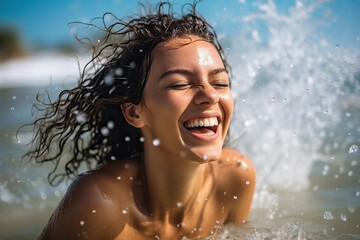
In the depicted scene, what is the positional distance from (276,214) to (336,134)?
202 centimetres

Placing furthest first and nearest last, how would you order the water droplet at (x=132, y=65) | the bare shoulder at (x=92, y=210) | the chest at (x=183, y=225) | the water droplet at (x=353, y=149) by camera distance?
the water droplet at (x=353, y=149)
the water droplet at (x=132, y=65)
the chest at (x=183, y=225)
the bare shoulder at (x=92, y=210)

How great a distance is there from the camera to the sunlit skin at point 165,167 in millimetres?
2742

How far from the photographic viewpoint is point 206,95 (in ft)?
8.93

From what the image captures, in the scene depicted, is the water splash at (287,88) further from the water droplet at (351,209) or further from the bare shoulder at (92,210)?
the bare shoulder at (92,210)

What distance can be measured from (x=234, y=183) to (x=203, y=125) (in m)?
0.80

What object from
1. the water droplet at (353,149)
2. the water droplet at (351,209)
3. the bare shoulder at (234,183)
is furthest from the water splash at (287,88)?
the bare shoulder at (234,183)

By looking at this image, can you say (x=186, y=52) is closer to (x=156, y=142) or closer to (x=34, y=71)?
(x=156, y=142)

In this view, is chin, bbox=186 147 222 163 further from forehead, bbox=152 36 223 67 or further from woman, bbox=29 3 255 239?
forehead, bbox=152 36 223 67

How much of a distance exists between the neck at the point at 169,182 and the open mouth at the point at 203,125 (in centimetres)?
19

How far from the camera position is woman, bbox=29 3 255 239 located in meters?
2.76

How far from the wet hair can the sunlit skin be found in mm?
96

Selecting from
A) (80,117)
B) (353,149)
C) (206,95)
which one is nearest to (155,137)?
(206,95)

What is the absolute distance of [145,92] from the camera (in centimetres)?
292

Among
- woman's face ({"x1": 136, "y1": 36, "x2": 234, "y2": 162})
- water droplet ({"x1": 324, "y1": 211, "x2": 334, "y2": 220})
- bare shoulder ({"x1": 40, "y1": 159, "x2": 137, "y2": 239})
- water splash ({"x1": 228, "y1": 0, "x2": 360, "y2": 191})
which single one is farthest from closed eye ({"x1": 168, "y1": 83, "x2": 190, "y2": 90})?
water splash ({"x1": 228, "y1": 0, "x2": 360, "y2": 191})
